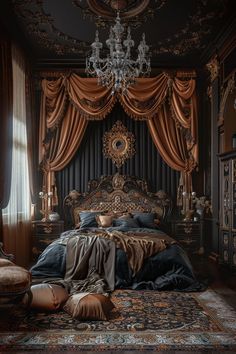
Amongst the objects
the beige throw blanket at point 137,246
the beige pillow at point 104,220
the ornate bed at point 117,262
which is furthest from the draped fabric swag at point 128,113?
the beige throw blanket at point 137,246

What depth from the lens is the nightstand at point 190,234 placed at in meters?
6.72

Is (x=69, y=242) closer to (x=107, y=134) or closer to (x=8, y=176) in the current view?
(x=8, y=176)

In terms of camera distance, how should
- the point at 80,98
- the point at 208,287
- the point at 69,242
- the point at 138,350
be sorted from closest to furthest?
the point at 138,350, the point at 208,287, the point at 69,242, the point at 80,98

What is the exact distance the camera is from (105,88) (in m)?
6.83

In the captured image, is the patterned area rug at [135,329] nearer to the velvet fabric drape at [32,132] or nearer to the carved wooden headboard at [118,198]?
the carved wooden headboard at [118,198]

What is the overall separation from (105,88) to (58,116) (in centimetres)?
106

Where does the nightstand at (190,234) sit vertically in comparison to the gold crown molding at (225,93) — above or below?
below

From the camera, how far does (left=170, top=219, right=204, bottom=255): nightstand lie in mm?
6723

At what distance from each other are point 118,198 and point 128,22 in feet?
10.6

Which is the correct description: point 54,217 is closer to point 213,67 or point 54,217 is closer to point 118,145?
point 118,145

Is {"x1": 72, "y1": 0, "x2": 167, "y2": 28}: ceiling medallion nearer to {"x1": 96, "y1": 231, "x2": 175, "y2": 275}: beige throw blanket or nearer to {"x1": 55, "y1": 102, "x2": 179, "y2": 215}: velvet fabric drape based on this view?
{"x1": 55, "y1": 102, "x2": 179, "y2": 215}: velvet fabric drape

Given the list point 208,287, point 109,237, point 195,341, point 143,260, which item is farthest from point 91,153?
point 195,341

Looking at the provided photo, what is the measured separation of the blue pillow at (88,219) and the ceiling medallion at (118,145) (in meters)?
1.16

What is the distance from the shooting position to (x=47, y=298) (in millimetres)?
3590
